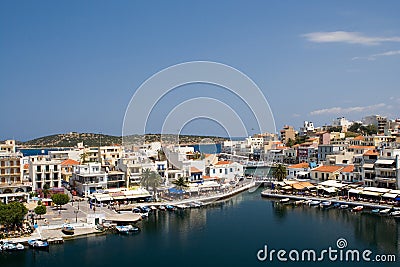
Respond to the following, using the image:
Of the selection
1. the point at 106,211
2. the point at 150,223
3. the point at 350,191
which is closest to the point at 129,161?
the point at 106,211

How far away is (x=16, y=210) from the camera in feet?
61.8

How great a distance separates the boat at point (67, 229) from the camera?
19141mm

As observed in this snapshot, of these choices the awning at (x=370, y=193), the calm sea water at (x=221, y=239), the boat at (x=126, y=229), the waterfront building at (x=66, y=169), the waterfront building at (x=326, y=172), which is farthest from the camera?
the waterfront building at (x=66, y=169)

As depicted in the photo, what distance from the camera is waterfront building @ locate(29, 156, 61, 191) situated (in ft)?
92.9

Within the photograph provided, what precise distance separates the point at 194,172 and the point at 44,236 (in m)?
15.5

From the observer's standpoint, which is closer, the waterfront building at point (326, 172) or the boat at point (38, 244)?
the boat at point (38, 244)

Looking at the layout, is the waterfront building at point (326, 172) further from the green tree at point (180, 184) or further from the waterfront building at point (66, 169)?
the waterfront building at point (66, 169)

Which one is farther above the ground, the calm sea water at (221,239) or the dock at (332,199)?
the dock at (332,199)

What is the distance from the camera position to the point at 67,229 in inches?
765

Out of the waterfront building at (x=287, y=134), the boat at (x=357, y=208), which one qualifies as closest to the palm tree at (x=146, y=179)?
the boat at (x=357, y=208)

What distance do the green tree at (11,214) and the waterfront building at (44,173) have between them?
367 inches

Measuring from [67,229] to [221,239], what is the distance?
6544mm

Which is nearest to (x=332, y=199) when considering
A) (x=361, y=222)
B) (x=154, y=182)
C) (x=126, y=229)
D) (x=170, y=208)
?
(x=361, y=222)

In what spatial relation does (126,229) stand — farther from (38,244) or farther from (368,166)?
(368,166)
